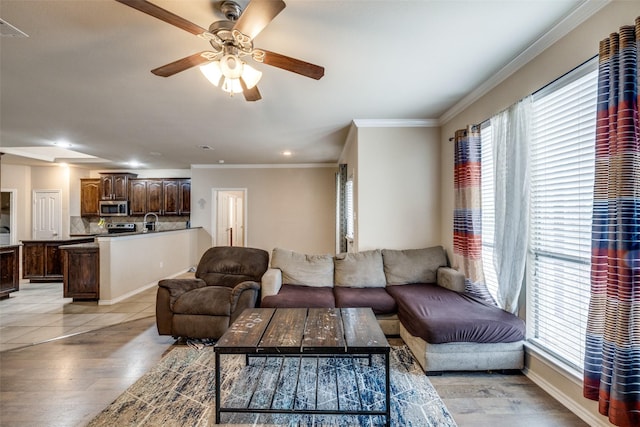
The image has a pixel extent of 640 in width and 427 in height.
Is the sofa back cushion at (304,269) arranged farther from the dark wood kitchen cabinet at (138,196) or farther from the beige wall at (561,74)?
the dark wood kitchen cabinet at (138,196)

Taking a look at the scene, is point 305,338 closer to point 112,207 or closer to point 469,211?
point 469,211

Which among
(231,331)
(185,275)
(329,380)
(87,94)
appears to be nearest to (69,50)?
(87,94)

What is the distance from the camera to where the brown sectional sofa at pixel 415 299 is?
2.39 metres

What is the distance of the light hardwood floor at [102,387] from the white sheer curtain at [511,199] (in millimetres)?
703

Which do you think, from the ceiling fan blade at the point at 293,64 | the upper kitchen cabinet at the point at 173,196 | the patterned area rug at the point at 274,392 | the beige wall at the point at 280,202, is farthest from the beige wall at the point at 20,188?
the ceiling fan blade at the point at 293,64

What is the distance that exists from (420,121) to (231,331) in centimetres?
355

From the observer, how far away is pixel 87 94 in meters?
3.07

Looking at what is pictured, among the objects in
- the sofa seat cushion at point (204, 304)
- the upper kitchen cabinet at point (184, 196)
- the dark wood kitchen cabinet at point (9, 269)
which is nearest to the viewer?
the sofa seat cushion at point (204, 304)

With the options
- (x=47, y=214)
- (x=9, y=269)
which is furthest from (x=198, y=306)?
(x=47, y=214)

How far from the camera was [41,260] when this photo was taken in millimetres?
5867

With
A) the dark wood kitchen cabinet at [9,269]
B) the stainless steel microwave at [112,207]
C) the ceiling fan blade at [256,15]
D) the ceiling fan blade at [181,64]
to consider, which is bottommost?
the dark wood kitchen cabinet at [9,269]

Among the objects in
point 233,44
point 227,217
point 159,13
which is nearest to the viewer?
point 159,13

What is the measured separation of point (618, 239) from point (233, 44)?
240 cm

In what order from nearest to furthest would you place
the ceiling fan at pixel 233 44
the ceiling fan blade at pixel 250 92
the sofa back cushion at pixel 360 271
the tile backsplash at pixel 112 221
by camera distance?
the ceiling fan at pixel 233 44
the ceiling fan blade at pixel 250 92
the sofa back cushion at pixel 360 271
the tile backsplash at pixel 112 221
